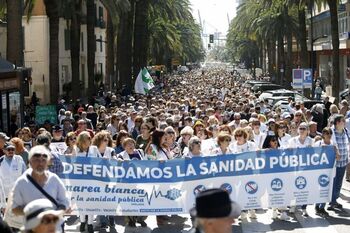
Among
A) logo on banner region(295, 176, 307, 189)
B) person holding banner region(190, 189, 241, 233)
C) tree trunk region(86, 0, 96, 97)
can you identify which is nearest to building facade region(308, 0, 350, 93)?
tree trunk region(86, 0, 96, 97)

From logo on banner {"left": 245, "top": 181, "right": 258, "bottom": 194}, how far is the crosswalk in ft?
1.85

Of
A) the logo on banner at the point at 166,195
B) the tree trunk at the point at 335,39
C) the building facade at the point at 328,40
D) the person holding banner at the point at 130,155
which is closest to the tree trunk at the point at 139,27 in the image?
the building facade at the point at 328,40

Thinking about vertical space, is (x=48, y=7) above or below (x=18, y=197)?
above

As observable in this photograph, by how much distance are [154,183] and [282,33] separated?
179 feet

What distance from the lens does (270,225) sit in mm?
12461

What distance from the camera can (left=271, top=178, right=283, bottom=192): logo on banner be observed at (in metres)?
12.5

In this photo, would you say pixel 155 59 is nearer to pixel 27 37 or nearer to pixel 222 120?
pixel 27 37

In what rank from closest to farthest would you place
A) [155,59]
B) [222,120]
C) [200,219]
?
[200,219]
[222,120]
[155,59]

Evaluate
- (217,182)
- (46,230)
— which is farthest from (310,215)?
(46,230)

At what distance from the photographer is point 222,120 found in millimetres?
21500

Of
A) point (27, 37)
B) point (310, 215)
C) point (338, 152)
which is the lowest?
point (310, 215)

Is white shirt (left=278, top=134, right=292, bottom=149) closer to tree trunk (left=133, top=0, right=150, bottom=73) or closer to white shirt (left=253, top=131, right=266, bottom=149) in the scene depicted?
white shirt (left=253, top=131, right=266, bottom=149)

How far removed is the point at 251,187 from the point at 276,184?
44 centimetres

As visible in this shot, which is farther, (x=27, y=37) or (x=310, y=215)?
(x=27, y=37)
